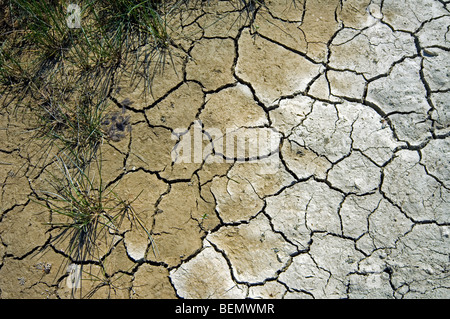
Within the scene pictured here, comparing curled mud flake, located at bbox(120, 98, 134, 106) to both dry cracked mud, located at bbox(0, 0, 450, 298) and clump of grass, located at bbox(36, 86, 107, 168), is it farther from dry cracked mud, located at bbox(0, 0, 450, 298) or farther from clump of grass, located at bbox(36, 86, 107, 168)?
clump of grass, located at bbox(36, 86, 107, 168)

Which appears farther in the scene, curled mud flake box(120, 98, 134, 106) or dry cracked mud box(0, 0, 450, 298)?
curled mud flake box(120, 98, 134, 106)

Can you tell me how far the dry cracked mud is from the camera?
2.25 meters

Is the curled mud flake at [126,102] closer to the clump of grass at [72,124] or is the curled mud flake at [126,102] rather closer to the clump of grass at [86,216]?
the clump of grass at [72,124]

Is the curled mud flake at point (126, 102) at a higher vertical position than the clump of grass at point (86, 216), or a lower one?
higher

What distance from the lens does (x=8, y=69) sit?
8.98ft

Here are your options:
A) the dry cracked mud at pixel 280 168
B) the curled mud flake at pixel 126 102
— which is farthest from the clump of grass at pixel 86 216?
the curled mud flake at pixel 126 102

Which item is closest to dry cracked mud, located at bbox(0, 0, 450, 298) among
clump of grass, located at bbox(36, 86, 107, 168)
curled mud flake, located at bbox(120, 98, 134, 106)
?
curled mud flake, located at bbox(120, 98, 134, 106)

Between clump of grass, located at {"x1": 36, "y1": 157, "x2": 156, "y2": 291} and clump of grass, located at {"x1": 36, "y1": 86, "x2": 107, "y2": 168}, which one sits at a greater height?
clump of grass, located at {"x1": 36, "y1": 86, "x2": 107, "y2": 168}

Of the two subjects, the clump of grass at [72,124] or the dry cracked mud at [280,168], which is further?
the clump of grass at [72,124]

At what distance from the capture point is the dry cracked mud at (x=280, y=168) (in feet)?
7.39

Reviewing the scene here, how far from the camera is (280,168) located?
8.02 feet

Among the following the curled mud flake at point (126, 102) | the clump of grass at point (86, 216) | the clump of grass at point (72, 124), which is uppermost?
the curled mud flake at point (126, 102)

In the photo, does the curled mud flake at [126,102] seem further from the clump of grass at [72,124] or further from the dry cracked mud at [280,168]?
the clump of grass at [72,124]

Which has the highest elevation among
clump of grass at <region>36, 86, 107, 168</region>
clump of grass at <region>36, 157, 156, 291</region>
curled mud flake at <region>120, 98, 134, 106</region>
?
curled mud flake at <region>120, 98, 134, 106</region>
